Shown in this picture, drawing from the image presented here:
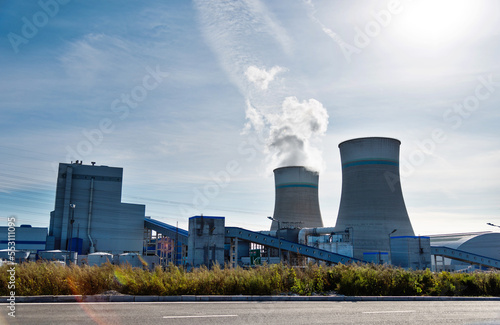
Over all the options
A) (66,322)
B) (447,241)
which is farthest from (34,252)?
(447,241)

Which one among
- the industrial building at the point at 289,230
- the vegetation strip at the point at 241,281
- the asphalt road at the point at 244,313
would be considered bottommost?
the asphalt road at the point at 244,313

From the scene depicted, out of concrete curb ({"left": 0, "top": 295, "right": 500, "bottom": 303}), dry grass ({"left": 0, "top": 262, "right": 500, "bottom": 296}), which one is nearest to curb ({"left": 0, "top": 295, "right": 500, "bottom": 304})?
concrete curb ({"left": 0, "top": 295, "right": 500, "bottom": 303})

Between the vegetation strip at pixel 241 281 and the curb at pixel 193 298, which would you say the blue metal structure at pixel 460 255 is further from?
the curb at pixel 193 298

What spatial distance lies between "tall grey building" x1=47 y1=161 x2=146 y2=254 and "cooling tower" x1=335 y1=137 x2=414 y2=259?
2859cm

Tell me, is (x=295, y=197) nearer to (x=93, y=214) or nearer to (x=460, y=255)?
(x=460, y=255)

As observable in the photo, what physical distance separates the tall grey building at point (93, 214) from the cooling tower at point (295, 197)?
19.2m

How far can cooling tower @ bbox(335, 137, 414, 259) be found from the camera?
32.7m

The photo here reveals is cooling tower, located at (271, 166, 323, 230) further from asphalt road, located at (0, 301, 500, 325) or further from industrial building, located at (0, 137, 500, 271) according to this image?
asphalt road, located at (0, 301, 500, 325)

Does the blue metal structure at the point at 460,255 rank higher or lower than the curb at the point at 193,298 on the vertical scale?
higher

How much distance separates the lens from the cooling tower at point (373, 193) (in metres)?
32.7

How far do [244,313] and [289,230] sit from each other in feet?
121

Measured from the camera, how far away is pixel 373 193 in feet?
107

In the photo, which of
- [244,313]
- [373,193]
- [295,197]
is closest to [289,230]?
[295,197]

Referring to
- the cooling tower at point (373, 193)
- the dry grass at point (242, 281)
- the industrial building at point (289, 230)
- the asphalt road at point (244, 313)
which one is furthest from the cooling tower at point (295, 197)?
the asphalt road at point (244, 313)
